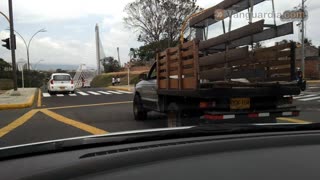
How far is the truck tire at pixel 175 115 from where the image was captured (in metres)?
11.6

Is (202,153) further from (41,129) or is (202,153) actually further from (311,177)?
(41,129)

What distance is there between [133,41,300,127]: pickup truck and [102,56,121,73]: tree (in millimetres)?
92590

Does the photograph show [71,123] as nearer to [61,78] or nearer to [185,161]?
[185,161]

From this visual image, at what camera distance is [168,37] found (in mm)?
59219

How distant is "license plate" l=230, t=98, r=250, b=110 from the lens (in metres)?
10.7

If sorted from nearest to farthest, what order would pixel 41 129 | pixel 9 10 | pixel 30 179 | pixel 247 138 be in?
1. pixel 30 179
2. pixel 247 138
3. pixel 41 129
4. pixel 9 10

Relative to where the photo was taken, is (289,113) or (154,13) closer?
(289,113)

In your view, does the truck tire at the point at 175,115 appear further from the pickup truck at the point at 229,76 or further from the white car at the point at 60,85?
the white car at the point at 60,85

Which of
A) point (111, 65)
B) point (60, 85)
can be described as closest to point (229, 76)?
point (60, 85)

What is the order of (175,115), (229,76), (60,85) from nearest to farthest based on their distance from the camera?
(229,76) → (175,115) → (60,85)

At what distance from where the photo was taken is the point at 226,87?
10633mm

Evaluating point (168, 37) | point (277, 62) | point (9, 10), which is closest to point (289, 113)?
point (277, 62)

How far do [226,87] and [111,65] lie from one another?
98552mm

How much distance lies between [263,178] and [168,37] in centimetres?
5720
